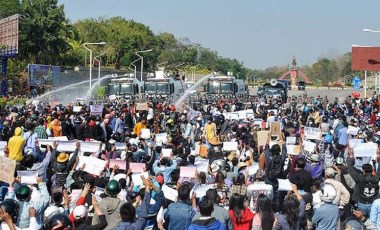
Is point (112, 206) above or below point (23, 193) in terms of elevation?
below

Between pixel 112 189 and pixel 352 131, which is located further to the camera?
pixel 352 131

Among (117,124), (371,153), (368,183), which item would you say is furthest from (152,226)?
(117,124)

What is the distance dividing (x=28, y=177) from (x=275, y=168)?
4.17 m

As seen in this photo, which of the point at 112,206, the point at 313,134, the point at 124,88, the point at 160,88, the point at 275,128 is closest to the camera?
the point at 112,206

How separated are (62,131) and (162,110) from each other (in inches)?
451

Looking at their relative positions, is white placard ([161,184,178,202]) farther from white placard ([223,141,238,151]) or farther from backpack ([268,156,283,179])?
white placard ([223,141,238,151])

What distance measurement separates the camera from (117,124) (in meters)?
23.7

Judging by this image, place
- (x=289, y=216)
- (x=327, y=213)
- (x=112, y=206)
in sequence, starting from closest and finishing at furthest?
(x=289, y=216) < (x=112, y=206) < (x=327, y=213)

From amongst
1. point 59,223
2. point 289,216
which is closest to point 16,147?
point 289,216

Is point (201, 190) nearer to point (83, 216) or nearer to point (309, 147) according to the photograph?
point (83, 216)

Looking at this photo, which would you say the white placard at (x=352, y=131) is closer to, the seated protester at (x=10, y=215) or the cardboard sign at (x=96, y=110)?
the cardboard sign at (x=96, y=110)

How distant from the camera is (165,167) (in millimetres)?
12906

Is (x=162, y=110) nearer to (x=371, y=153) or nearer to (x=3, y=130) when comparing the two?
(x=3, y=130)

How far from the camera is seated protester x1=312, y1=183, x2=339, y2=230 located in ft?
29.8
